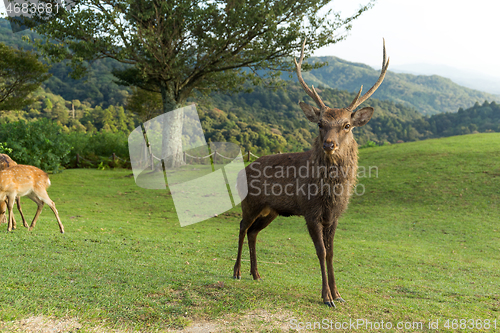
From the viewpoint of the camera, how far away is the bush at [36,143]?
15930 millimetres

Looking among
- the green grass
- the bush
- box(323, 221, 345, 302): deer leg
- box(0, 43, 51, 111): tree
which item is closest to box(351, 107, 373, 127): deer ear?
box(323, 221, 345, 302): deer leg

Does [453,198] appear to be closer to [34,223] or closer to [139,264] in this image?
[139,264]

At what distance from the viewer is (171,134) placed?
1741 centimetres

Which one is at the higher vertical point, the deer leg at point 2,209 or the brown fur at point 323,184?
the brown fur at point 323,184

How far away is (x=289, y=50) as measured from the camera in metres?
16.4

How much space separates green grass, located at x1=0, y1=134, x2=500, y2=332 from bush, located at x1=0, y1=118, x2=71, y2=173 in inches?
124

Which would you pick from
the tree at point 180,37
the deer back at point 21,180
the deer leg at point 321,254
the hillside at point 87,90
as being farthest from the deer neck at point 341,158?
the hillside at point 87,90

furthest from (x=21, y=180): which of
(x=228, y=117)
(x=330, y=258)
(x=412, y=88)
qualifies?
(x=412, y=88)

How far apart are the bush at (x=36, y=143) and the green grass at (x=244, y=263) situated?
3.15m

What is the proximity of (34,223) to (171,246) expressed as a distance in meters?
2.85

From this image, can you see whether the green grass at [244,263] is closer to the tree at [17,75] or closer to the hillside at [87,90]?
the tree at [17,75]

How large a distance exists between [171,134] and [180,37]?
4.93 meters

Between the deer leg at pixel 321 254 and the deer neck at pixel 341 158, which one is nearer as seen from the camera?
the deer leg at pixel 321 254

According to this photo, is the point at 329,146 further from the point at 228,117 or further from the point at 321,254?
the point at 228,117
